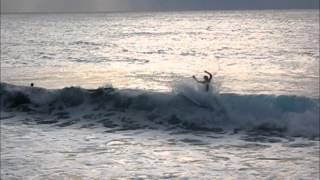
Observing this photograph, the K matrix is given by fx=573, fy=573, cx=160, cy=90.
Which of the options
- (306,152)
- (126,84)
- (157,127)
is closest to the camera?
(306,152)

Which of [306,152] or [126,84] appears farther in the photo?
[126,84]

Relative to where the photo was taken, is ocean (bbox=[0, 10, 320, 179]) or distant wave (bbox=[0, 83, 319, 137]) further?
distant wave (bbox=[0, 83, 319, 137])

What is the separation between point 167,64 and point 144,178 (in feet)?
91.1

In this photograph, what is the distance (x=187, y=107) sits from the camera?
18.9 metres

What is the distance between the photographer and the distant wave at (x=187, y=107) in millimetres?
16875

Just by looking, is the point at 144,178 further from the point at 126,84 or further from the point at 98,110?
the point at 126,84

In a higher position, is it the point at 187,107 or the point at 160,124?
the point at 187,107

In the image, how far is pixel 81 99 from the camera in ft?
68.9

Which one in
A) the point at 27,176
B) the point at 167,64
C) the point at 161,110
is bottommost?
the point at 27,176

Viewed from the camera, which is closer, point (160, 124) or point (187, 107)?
point (160, 124)

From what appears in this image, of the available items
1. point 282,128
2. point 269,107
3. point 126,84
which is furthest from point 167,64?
point 282,128

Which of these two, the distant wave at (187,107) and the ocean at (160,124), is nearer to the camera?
the ocean at (160,124)

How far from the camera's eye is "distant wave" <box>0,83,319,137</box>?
1688 cm

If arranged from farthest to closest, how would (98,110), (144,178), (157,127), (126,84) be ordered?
(126,84)
(98,110)
(157,127)
(144,178)
